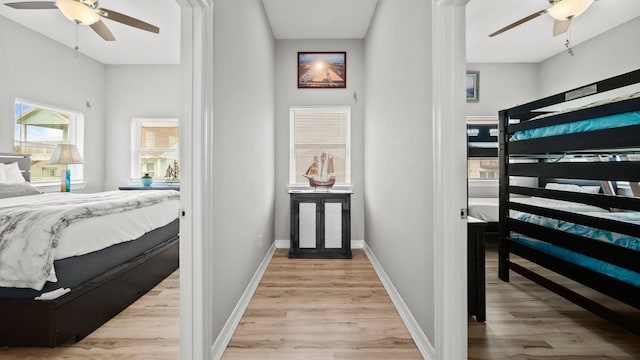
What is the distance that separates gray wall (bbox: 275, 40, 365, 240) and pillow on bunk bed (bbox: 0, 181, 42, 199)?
2649 mm

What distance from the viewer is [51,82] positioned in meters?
4.19

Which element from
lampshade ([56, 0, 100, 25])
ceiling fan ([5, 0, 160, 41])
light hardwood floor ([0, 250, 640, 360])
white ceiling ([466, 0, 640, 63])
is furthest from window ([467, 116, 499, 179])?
lampshade ([56, 0, 100, 25])

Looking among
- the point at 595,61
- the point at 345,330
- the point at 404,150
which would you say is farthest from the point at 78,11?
the point at 595,61

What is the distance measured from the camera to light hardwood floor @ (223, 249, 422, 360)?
5.84 feet

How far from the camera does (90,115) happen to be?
4816 millimetres

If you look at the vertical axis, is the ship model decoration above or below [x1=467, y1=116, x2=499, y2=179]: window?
below

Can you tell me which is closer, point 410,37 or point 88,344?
point 88,344

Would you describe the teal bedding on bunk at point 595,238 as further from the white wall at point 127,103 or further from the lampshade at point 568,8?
the white wall at point 127,103

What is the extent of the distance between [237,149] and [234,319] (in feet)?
3.91

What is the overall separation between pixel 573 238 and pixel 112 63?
651cm

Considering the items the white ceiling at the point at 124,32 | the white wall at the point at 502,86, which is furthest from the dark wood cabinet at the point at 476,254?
the white ceiling at the point at 124,32

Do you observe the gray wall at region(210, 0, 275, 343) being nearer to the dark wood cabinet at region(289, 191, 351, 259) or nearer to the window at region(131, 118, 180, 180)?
the dark wood cabinet at region(289, 191, 351, 259)

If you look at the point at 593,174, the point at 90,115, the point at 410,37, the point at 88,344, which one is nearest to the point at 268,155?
the point at 410,37

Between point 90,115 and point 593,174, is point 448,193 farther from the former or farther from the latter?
point 90,115
